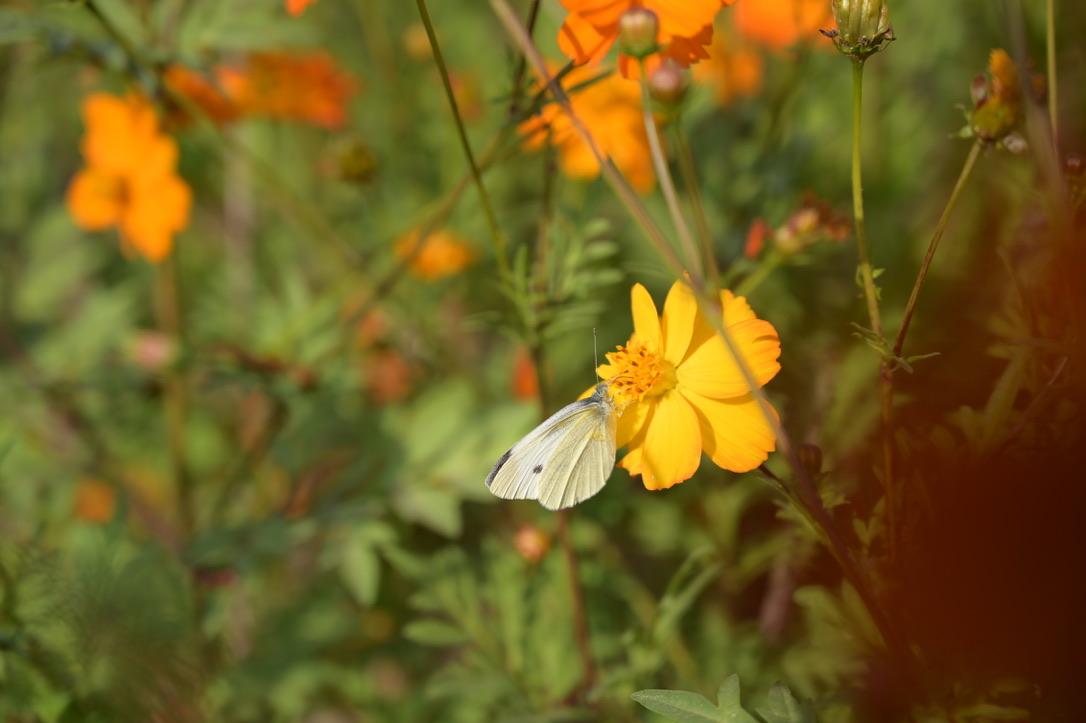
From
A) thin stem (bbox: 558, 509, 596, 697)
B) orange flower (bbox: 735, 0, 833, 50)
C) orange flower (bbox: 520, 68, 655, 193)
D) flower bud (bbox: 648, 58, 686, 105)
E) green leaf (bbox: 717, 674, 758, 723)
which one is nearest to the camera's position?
Answer: green leaf (bbox: 717, 674, 758, 723)

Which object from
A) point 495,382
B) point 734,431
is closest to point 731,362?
point 734,431

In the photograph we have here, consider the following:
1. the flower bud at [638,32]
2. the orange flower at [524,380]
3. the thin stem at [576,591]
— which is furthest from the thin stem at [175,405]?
the flower bud at [638,32]

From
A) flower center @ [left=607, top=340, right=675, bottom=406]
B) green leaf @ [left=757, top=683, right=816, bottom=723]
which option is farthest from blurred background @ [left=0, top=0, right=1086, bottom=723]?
flower center @ [left=607, top=340, right=675, bottom=406]

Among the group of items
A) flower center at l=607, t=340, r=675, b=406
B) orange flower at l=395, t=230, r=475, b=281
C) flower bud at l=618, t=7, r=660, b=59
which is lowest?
orange flower at l=395, t=230, r=475, b=281

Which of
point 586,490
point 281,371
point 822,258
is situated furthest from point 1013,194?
point 281,371

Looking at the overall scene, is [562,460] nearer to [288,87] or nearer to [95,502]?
[288,87]

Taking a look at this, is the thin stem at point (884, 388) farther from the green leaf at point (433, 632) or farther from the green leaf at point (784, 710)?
the green leaf at point (433, 632)

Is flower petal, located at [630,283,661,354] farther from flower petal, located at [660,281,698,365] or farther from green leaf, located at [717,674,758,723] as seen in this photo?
green leaf, located at [717,674,758,723]
